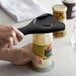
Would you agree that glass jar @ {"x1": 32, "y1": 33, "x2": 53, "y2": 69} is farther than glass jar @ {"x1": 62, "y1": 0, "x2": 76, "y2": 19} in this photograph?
No

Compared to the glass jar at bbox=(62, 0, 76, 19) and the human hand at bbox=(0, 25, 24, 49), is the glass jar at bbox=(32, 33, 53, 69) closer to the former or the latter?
the human hand at bbox=(0, 25, 24, 49)

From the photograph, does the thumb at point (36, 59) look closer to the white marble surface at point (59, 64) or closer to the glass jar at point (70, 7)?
the white marble surface at point (59, 64)

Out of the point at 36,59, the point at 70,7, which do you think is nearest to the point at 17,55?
the point at 36,59

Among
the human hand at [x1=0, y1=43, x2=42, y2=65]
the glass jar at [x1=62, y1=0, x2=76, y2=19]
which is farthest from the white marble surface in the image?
the glass jar at [x1=62, y1=0, x2=76, y2=19]

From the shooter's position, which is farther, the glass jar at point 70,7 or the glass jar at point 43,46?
the glass jar at point 70,7

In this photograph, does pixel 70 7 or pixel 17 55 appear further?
pixel 70 7

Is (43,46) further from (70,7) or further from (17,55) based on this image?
(70,7)

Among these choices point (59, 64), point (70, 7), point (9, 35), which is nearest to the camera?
point (9, 35)

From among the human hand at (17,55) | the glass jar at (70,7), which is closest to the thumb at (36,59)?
the human hand at (17,55)

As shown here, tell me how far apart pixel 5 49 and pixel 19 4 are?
54 centimetres

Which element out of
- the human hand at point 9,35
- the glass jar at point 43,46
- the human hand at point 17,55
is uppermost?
the human hand at point 9,35

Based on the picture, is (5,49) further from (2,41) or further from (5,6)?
(5,6)

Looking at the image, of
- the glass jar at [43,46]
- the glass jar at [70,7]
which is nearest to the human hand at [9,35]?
the glass jar at [43,46]

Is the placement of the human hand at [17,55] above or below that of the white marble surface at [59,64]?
above
